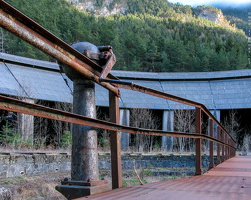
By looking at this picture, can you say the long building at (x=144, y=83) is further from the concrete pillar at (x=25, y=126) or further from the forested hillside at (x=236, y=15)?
the forested hillside at (x=236, y=15)

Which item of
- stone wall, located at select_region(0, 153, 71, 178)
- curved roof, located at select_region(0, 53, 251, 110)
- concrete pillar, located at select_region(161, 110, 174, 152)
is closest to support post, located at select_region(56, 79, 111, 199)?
stone wall, located at select_region(0, 153, 71, 178)

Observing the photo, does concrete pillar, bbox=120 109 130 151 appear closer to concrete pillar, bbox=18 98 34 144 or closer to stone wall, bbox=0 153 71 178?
concrete pillar, bbox=18 98 34 144

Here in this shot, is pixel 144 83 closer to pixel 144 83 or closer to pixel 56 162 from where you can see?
pixel 144 83

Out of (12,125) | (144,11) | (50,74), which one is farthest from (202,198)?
(144,11)

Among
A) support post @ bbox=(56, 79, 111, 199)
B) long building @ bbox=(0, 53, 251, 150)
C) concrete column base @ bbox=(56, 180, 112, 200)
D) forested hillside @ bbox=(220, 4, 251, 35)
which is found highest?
forested hillside @ bbox=(220, 4, 251, 35)

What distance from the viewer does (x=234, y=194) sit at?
2555 millimetres

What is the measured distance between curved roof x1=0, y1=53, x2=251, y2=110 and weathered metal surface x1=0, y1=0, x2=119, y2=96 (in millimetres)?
14767

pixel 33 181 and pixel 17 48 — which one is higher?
pixel 17 48

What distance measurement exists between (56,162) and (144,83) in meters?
12.9

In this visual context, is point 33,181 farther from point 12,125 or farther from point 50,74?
point 50,74

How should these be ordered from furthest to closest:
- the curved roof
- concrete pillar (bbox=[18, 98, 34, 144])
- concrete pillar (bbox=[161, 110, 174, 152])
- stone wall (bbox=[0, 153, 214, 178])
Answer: concrete pillar (bbox=[161, 110, 174, 152])
the curved roof
concrete pillar (bbox=[18, 98, 34, 144])
stone wall (bbox=[0, 153, 214, 178])

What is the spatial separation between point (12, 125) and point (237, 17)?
151596 millimetres

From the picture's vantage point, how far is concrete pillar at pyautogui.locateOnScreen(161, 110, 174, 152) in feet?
68.6

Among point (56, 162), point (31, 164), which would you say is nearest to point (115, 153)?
point (31, 164)
